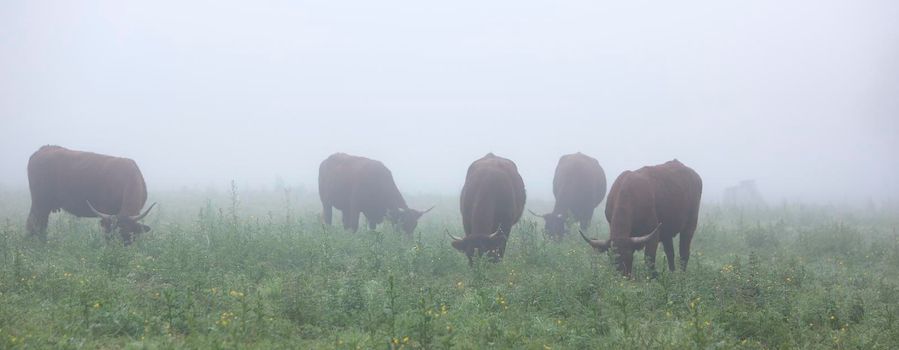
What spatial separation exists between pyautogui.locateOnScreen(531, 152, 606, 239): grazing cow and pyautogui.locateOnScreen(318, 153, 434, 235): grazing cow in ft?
11.6

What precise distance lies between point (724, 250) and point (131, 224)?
12620mm

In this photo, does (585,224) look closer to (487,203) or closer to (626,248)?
(487,203)

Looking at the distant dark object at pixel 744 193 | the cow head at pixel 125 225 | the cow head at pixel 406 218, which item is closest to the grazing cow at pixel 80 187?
the cow head at pixel 125 225

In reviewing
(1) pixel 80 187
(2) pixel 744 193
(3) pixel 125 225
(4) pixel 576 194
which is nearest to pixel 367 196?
(4) pixel 576 194

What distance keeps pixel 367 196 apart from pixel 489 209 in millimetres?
5319

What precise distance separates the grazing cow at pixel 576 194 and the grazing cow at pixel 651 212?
4.49 m

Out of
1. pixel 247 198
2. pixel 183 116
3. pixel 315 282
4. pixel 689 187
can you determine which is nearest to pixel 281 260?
pixel 315 282

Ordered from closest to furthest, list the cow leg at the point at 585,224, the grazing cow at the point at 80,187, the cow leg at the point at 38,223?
the cow leg at the point at 38,223, the grazing cow at the point at 80,187, the cow leg at the point at 585,224

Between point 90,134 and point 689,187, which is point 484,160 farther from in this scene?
point 90,134

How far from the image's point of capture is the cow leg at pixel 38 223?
10.8 m

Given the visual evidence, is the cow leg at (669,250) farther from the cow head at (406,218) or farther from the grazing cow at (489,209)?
the cow head at (406,218)

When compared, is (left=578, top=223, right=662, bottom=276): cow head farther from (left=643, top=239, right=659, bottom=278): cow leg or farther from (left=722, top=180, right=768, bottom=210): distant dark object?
(left=722, top=180, right=768, bottom=210): distant dark object

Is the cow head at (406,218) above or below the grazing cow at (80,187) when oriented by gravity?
below

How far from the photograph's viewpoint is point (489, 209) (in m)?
10.9
